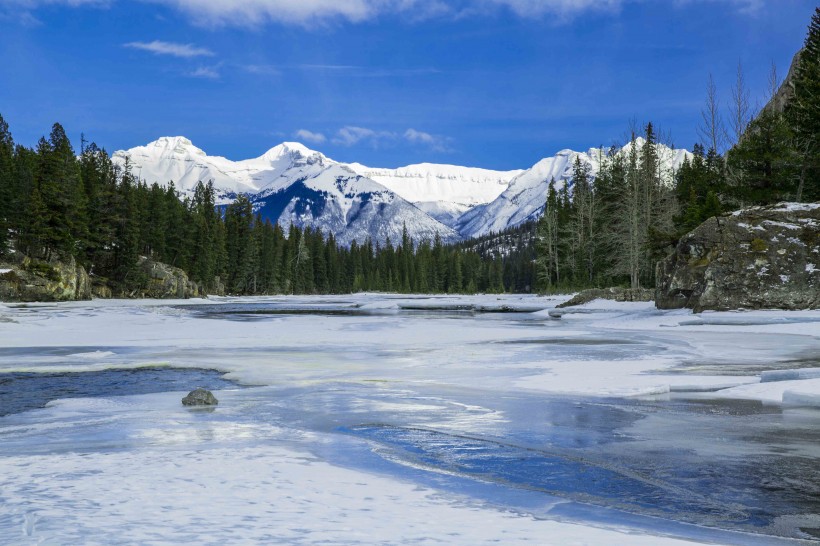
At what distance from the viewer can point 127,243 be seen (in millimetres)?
82438

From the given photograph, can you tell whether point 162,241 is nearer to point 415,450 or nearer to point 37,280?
point 37,280

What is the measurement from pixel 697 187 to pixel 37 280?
2392 inches

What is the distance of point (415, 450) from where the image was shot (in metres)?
7.64

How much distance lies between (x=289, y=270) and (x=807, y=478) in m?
139

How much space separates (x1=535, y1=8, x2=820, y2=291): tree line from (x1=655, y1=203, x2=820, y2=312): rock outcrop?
7428 mm

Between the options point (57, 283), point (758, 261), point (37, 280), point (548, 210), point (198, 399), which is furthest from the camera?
point (548, 210)

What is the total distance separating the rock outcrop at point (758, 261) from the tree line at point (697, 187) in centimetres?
743

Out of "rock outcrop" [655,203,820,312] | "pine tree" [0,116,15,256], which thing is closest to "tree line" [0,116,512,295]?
"pine tree" [0,116,15,256]

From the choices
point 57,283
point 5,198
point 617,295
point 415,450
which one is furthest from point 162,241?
point 415,450

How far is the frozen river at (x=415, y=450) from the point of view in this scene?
4.79 metres

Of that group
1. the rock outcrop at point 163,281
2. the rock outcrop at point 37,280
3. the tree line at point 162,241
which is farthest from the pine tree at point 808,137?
the rock outcrop at point 163,281

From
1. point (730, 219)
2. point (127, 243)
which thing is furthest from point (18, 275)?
point (730, 219)

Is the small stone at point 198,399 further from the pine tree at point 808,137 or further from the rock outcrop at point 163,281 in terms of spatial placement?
the rock outcrop at point 163,281

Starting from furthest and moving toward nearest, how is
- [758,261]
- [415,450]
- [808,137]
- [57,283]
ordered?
[57,283], [808,137], [758,261], [415,450]
